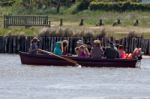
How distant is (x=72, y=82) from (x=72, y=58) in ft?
27.5

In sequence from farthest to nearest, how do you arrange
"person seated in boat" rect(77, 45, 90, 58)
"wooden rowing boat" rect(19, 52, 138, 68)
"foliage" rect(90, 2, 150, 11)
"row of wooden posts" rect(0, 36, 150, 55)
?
"foliage" rect(90, 2, 150, 11) → "row of wooden posts" rect(0, 36, 150, 55) → "person seated in boat" rect(77, 45, 90, 58) → "wooden rowing boat" rect(19, 52, 138, 68)

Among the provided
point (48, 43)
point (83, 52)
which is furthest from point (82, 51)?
point (48, 43)

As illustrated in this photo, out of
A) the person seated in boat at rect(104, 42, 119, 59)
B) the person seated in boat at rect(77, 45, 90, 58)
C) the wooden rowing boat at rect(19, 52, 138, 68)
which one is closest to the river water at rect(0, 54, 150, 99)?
the wooden rowing boat at rect(19, 52, 138, 68)

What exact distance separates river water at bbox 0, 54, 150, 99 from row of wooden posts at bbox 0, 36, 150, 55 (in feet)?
26.3

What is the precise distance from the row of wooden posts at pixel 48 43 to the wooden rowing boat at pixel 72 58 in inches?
388

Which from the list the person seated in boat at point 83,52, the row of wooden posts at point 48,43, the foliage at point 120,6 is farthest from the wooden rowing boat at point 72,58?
the foliage at point 120,6

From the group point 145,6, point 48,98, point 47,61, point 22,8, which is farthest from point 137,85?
point 22,8

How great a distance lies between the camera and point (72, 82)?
129ft

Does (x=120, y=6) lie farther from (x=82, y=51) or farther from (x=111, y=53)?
(x=111, y=53)

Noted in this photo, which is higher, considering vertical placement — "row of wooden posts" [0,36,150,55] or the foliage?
"row of wooden posts" [0,36,150,55]

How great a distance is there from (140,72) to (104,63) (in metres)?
2.69

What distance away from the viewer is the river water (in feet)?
113

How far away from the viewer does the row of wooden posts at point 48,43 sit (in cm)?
5838

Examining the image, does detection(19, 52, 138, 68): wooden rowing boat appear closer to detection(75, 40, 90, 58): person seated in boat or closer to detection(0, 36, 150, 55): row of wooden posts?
detection(75, 40, 90, 58): person seated in boat
